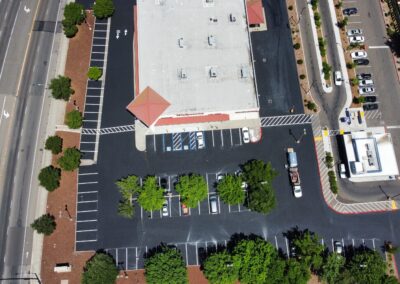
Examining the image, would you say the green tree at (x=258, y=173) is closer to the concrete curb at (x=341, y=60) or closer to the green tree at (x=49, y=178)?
the concrete curb at (x=341, y=60)

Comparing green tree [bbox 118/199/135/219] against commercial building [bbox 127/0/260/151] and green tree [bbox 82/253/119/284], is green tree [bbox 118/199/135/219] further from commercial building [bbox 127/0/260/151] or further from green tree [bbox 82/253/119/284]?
commercial building [bbox 127/0/260/151]

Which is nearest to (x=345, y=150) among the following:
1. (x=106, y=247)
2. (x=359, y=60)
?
(x=359, y=60)

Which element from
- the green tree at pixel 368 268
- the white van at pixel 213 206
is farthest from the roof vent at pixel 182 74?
the green tree at pixel 368 268

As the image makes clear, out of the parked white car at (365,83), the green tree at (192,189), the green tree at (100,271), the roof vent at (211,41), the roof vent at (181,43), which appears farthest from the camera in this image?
the parked white car at (365,83)

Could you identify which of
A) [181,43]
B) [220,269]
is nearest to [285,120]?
[181,43]

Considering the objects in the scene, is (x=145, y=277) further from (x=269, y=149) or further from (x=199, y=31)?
(x=199, y=31)
